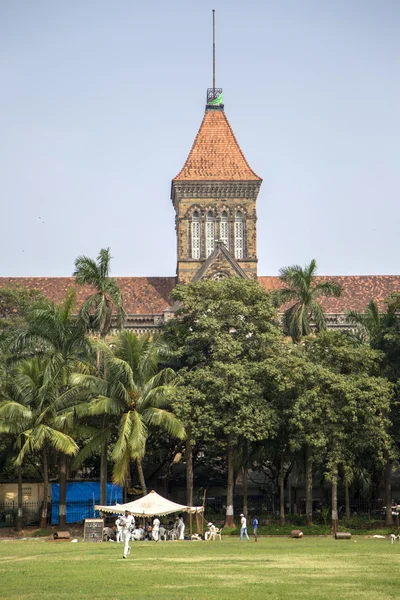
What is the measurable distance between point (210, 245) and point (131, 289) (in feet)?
20.0

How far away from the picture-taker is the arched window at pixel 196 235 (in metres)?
64.5

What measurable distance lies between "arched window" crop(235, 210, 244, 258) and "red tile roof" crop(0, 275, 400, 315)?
281cm

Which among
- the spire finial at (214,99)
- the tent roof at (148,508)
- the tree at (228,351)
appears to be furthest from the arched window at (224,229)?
the tent roof at (148,508)

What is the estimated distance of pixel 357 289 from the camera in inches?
2603

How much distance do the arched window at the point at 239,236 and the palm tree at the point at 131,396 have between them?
21.4 metres

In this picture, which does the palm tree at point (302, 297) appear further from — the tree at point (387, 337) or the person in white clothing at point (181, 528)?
the person in white clothing at point (181, 528)

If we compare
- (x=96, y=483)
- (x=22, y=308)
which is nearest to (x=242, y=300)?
(x=96, y=483)

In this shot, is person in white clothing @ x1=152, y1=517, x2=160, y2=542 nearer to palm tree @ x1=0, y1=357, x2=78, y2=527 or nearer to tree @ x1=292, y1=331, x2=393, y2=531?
palm tree @ x1=0, y1=357, x2=78, y2=527

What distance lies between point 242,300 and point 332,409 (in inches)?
270

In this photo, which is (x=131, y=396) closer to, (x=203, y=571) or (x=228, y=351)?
(x=228, y=351)

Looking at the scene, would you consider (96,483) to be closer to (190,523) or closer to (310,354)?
(190,523)

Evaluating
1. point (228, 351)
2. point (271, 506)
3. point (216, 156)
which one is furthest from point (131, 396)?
point (216, 156)

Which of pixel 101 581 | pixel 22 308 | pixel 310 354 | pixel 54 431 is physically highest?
pixel 22 308

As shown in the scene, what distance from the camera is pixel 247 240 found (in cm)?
6469
